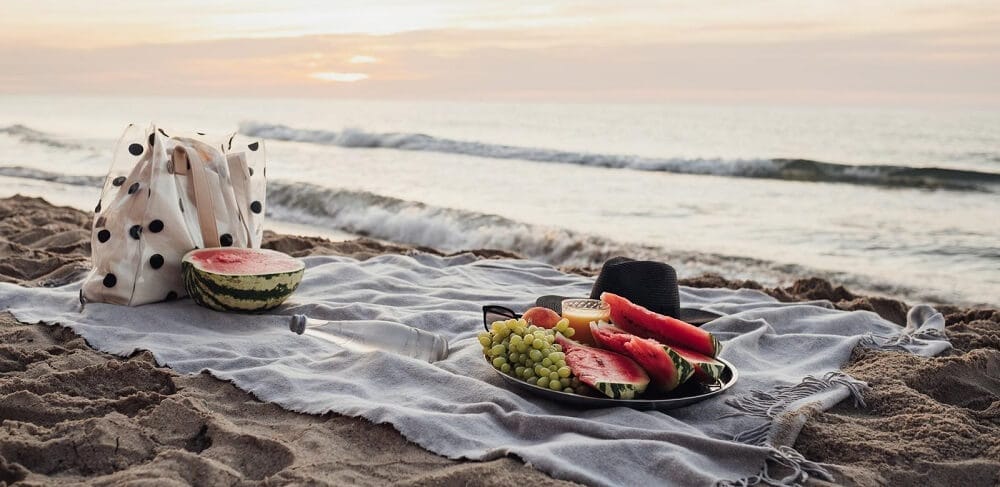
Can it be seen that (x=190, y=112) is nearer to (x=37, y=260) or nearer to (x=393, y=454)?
(x=37, y=260)

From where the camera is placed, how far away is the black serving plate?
2.83 metres

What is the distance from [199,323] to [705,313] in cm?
252

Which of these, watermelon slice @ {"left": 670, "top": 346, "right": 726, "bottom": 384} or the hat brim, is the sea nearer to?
the hat brim

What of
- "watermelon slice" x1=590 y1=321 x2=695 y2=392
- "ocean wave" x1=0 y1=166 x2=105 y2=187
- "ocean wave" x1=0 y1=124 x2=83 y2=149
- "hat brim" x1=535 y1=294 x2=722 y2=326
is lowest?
"ocean wave" x1=0 y1=166 x2=105 y2=187

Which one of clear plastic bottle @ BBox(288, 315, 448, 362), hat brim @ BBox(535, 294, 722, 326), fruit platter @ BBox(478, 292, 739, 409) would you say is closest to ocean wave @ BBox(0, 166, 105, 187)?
clear plastic bottle @ BBox(288, 315, 448, 362)

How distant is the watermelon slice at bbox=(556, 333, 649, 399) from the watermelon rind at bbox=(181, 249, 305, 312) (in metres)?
1.71

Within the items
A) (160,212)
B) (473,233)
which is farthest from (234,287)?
(473,233)

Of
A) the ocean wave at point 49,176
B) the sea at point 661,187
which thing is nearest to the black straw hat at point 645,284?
the sea at point 661,187

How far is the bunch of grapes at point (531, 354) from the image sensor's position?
9.46 ft

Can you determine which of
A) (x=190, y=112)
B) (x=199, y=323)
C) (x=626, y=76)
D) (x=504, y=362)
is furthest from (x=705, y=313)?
(x=190, y=112)

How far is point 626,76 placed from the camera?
2742 cm

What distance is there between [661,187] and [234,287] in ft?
36.8

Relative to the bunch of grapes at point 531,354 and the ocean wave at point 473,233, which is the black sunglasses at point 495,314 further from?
the ocean wave at point 473,233

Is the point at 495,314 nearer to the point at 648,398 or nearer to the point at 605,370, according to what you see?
the point at 605,370
